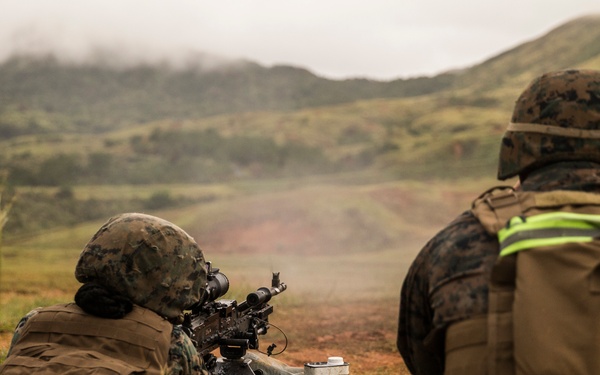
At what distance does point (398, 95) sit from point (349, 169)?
32154mm

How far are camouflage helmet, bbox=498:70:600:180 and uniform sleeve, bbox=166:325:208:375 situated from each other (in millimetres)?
1537

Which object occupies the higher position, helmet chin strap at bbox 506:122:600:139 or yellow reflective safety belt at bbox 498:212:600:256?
helmet chin strap at bbox 506:122:600:139

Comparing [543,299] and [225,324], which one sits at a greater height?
[543,299]

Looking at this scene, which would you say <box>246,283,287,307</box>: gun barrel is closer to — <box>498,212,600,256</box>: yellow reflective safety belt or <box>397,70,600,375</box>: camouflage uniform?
<box>397,70,600,375</box>: camouflage uniform

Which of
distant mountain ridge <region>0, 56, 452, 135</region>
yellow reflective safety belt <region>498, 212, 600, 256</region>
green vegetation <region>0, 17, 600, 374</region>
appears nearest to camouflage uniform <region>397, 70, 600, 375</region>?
yellow reflective safety belt <region>498, 212, 600, 256</region>

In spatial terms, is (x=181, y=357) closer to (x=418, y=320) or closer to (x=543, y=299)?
(x=418, y=320)

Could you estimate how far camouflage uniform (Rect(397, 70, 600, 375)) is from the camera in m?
2.78

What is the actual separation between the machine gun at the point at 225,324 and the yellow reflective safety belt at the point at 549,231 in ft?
8.36

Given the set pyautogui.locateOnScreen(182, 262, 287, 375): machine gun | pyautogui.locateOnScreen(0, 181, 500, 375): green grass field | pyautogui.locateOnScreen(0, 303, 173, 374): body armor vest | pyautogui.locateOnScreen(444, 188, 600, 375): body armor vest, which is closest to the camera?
pyautogui.locateOnScreen(444, 188, 600, 375): body armor vest

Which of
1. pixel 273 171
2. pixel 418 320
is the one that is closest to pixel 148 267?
pixel 418 320

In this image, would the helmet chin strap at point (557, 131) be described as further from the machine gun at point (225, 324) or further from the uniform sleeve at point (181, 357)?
the machine gun at point (225, 324)

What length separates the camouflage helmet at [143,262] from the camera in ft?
11.8

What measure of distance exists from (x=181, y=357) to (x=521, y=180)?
1.57 metres

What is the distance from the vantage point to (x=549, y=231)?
8.46 feet
